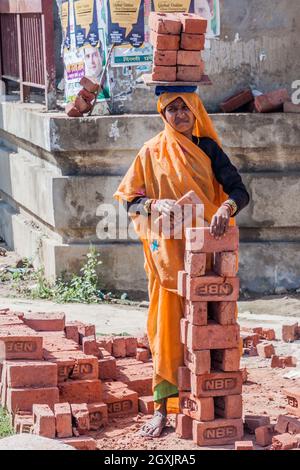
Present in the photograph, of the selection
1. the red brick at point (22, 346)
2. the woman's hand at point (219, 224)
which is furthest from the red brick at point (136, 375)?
the woman's hand at point (219, 224)

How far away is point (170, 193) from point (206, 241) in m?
0.41

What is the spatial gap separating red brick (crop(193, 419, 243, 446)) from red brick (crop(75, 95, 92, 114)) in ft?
14.1

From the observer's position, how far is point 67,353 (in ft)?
21.0

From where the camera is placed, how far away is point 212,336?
5422 millimetres

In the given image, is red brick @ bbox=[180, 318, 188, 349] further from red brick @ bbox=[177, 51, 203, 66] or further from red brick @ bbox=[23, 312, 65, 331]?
red brick @ bbox=[23, 312, 65, 331]

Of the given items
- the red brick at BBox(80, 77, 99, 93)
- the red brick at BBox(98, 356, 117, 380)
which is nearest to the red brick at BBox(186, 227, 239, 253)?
the red brick at BBox(98, 356, 117, 380)

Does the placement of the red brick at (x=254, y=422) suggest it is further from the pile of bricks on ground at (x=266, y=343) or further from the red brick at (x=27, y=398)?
the pile of bricks on ground at (x=266, y=343)

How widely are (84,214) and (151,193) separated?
11.8ft

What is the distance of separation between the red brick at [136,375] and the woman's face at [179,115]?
178cm

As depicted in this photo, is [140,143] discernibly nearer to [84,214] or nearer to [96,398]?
[84,214]

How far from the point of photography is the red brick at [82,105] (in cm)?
911

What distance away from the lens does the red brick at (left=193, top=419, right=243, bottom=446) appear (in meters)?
5.47

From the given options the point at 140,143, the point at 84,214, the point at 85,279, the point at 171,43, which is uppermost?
the point at 171,43

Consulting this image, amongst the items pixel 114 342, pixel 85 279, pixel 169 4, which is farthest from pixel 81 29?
pixel 114 342
